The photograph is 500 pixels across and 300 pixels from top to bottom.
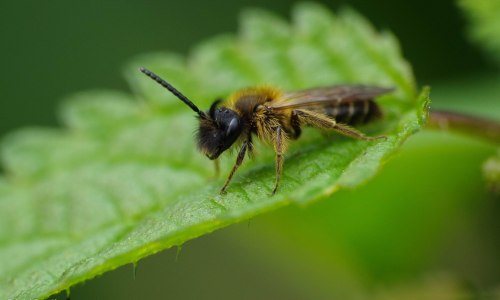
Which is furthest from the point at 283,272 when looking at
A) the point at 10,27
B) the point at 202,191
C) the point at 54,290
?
the point at 10,27

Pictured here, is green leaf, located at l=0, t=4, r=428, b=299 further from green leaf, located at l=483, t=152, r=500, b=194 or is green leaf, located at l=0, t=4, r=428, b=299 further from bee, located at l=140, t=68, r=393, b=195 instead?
green leaf, located at l=483, t=152, r=500, b=194

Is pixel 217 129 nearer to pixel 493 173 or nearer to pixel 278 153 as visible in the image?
pixel 278 153

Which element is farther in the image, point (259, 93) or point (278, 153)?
point (259, 93)

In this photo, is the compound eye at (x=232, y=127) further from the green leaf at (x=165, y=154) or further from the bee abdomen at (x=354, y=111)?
the bee abdomen at (x=354, y=111)

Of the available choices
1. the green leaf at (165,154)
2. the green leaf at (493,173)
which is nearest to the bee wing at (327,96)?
the green leaf at (165,154)

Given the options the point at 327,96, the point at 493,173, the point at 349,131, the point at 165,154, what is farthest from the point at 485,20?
the point at 165,154
